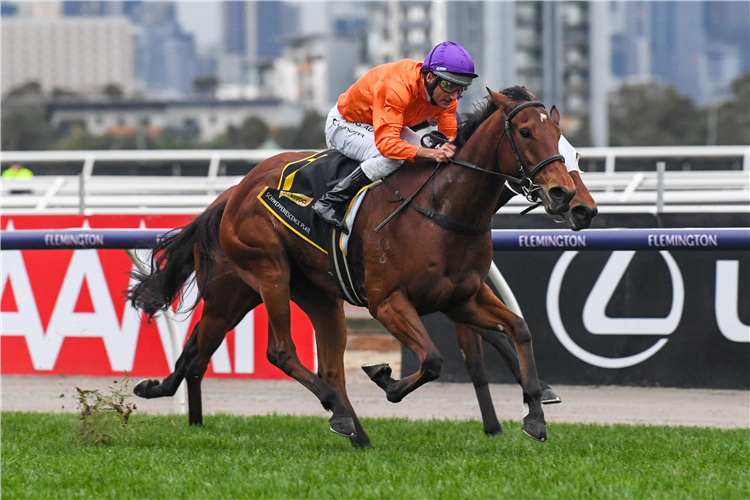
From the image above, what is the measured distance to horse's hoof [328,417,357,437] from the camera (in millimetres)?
5215

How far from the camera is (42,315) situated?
8289 millimetres

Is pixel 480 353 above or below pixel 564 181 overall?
below

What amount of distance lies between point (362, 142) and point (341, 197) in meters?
0.33

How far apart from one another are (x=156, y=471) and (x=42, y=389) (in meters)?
3.60

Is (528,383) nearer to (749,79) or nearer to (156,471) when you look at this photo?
(156,471)

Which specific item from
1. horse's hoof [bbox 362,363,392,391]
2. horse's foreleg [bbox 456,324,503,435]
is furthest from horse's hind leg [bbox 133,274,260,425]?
horse's foreleg [bbox 456,324,503,435]

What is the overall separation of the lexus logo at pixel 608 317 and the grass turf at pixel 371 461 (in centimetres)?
166

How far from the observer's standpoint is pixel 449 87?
510 cm

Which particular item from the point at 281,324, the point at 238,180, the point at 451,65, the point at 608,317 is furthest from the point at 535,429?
the point at 238,180

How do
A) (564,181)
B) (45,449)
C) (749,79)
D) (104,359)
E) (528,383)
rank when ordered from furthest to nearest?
1. (749,79)
2. (104,359)
3. (45,449)
4. (528,383)
5. (564,181)

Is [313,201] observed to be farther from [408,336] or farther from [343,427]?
[343,427]

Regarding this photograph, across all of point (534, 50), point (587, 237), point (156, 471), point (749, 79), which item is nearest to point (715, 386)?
point (587, 237)

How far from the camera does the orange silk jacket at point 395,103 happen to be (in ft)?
16.7

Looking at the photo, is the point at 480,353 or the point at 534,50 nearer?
the point at 480,353
